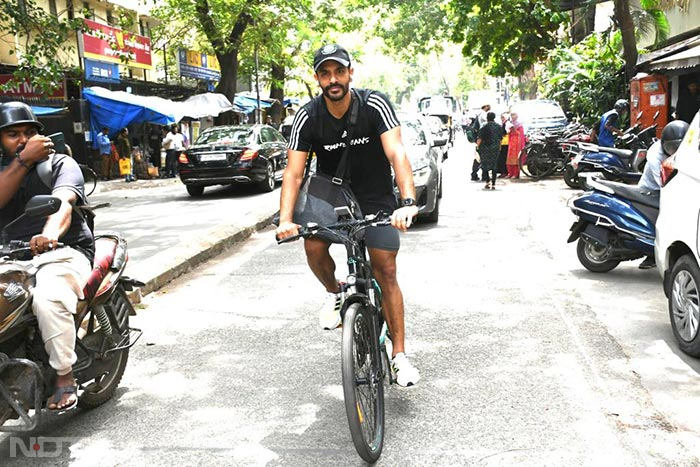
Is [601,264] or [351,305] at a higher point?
[351,305]

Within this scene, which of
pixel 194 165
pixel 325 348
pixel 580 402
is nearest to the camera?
pixel 580 402

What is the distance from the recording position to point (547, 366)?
4988 millimetres

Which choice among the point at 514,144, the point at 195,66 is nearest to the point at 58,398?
the point at 514,144

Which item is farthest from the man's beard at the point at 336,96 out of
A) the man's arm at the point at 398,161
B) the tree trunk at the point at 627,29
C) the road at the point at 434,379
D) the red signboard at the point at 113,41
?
the red signboard at the point at 113,41

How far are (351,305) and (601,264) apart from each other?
15.8 ft

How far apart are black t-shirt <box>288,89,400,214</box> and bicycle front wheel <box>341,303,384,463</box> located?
0.84 meters

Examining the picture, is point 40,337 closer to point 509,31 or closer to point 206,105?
point 509,31

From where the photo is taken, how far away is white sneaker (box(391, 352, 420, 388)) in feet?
13.5

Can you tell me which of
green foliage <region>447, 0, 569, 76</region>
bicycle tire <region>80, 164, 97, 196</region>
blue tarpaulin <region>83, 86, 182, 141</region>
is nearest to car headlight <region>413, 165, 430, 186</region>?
bicycle tire <region>80, 164, 97, 196</region>

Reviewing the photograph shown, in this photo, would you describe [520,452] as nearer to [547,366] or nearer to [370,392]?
[370,392]

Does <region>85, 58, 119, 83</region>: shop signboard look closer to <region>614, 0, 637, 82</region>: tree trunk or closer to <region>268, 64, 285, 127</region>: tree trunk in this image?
<region>268, 64, 285, 127</region>: tree trunk

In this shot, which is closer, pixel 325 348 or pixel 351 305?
pixel 351 305

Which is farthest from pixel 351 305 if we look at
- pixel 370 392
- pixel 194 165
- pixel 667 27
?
pixel 667 27

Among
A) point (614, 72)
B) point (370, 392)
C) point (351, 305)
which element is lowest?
point (370, 392)
